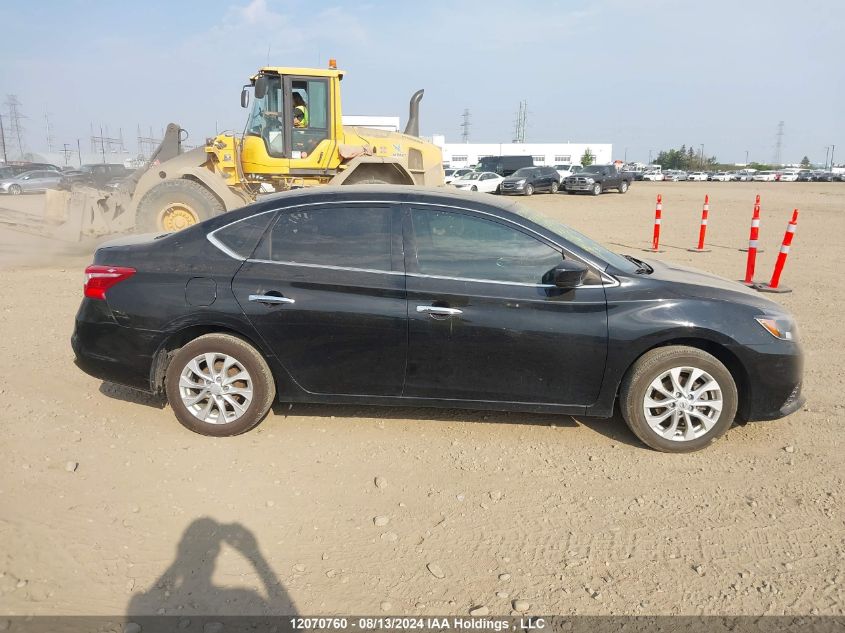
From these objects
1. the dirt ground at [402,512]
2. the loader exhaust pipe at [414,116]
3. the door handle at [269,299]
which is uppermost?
the loader exhaust pipe at [414,116]

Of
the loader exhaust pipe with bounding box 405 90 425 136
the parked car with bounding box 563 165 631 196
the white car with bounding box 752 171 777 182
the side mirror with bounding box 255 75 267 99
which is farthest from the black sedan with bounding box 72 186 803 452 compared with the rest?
the white car with bounding box 752 171 777 182

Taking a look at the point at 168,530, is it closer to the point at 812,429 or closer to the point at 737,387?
the point at 737,387

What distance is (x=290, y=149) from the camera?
34.7 ft

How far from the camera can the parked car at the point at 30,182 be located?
31.3 metres

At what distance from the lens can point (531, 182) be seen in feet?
107

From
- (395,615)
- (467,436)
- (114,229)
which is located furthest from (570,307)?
(114,229)

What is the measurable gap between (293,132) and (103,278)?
707 centimetres

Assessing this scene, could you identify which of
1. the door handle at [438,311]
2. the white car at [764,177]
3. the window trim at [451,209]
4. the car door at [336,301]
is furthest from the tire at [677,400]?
the white car at [764,177]

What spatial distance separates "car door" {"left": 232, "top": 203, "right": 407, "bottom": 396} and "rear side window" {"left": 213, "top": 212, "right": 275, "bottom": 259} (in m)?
0.07

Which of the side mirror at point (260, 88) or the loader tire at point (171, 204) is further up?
the side mirror at point (260, 88)

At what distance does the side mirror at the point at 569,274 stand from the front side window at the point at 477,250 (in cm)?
11

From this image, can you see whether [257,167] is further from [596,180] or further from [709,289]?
[596,180]

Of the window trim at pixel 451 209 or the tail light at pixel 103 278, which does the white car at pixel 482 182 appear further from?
the tail light at pixel 103 278

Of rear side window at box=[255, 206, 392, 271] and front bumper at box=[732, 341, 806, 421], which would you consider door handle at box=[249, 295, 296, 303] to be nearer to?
rear side window at box=[255, 206, 392, 271]
